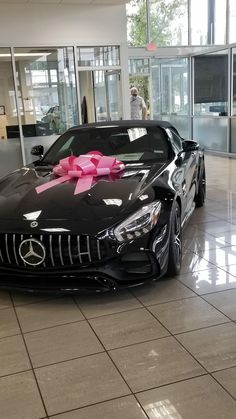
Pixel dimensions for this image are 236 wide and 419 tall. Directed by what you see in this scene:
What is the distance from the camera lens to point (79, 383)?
2186 mm

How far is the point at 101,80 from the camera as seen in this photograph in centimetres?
923

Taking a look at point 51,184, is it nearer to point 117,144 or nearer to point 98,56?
point 117,144

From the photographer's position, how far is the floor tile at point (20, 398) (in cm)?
199

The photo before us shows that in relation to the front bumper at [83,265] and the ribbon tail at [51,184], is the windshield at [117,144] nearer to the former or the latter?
the ribbon tail at [51,184]

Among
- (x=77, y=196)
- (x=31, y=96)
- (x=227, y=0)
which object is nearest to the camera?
(x=77, y=196)

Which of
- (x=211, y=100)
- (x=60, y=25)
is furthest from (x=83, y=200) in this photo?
(x=211, y=100)

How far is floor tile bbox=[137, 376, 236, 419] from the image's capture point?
1934 mm

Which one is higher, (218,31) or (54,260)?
(218,31)

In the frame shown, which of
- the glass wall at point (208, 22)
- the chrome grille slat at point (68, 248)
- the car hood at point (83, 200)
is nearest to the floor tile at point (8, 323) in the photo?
the chrome grille slat at point (68, 248)

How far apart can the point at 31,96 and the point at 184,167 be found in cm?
520

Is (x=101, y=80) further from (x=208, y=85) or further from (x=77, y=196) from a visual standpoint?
(x=77, y=196)

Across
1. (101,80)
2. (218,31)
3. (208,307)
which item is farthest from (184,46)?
(208,307)

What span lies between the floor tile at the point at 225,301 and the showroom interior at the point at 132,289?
0.04ft

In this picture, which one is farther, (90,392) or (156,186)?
(156,186)
